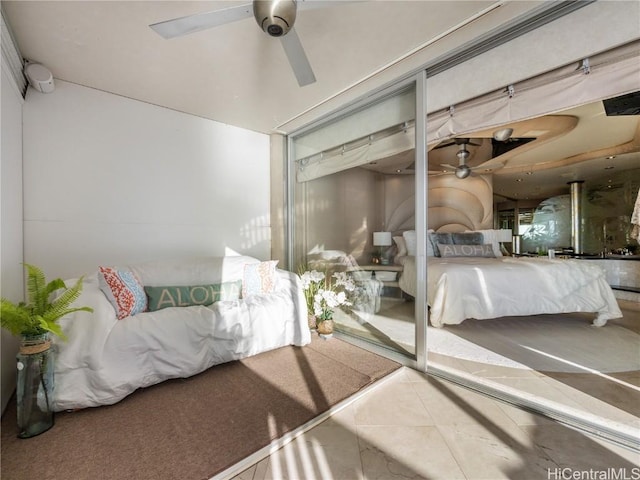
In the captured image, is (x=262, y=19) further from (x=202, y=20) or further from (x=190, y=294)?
(x=190, y=294)

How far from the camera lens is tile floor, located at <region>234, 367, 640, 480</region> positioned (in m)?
1.27

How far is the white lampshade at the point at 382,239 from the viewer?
2760mm

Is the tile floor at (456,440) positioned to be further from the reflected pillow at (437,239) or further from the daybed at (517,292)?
the reflected pillow at (437,239)

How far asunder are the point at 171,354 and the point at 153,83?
242 cm

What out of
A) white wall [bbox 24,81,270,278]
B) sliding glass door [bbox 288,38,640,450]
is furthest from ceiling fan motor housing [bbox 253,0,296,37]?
white wall [bbox 24,81,270,278]

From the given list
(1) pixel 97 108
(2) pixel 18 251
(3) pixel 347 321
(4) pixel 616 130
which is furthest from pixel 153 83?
(4) pixel 616 130

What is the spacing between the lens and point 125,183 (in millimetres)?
2791

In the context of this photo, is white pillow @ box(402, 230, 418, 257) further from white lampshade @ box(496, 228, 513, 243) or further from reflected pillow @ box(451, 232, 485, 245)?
white lampshade @ box(496, 228, 513, 243)

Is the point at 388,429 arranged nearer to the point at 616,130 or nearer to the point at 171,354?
the point at 171,354

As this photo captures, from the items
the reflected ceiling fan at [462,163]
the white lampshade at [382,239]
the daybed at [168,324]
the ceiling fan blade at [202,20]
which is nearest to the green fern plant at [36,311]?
the daybed at [168,324]

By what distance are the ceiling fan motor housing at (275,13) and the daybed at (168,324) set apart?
201 cm

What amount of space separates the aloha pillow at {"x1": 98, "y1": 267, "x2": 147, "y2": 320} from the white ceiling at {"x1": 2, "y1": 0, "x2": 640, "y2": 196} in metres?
1.70

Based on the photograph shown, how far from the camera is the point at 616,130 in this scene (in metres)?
3.69

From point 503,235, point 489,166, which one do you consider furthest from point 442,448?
point 489,166
